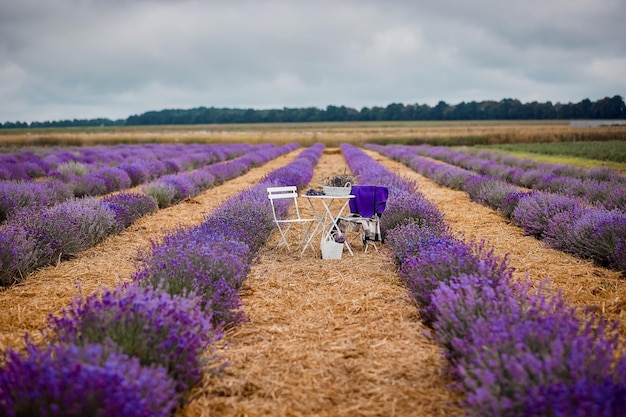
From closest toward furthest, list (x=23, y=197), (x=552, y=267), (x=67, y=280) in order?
(x=67, y=280), (x=552, y=267), (x=23, y=197)

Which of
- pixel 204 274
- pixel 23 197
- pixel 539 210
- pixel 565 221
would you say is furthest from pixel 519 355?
pixel 23 197

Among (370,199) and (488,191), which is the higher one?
(370,199)

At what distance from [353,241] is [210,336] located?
417 centimetres

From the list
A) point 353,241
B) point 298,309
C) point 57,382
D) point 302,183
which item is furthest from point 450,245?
point 302,183

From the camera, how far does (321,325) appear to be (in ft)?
13.6

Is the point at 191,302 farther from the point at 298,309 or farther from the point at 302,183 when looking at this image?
the point at 302,183

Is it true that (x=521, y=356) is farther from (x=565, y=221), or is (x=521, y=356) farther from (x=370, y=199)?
(x=565, y=221)

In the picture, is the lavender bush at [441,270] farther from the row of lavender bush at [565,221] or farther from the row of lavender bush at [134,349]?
the row of lavender bush at [565,221]

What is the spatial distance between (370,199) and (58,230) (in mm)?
3881

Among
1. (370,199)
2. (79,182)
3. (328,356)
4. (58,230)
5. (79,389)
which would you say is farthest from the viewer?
(79,182)

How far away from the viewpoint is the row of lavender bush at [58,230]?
5.30m

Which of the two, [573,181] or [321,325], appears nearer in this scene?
[321,325]

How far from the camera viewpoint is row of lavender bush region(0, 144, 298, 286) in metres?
5.30

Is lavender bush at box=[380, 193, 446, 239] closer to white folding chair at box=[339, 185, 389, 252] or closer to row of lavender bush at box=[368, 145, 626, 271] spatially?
white folding chair at box=[339, 185, 389, 252]
